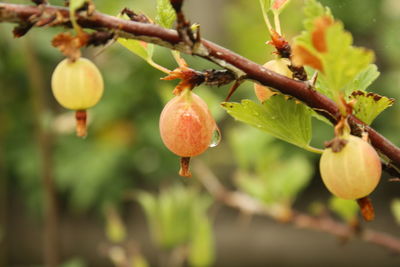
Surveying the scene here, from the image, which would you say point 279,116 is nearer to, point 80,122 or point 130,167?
point 80,122

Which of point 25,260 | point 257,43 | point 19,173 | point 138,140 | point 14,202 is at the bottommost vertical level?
point 25,260

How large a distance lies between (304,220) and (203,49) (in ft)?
1.20

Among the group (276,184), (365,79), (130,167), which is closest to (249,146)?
(276,184)

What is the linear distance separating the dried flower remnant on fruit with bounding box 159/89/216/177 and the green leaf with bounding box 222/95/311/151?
0.02m

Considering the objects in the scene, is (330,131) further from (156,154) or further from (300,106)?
(300,106)

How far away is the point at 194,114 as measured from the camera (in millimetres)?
208

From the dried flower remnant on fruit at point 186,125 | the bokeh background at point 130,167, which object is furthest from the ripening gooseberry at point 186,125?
the bokeh background at point 130,167

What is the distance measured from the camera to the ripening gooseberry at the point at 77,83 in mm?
195

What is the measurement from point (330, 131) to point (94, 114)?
61 centimetres

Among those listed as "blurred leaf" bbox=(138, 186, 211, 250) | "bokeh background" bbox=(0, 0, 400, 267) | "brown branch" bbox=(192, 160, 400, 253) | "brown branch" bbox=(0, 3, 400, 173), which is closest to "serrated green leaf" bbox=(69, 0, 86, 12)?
"brown branch" bbox=(0, 3, 400, 173)

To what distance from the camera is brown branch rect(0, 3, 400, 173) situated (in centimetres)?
18

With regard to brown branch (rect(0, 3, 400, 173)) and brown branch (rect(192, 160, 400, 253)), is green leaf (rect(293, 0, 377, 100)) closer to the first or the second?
brown branch (rect(0, 3, 400, 173))

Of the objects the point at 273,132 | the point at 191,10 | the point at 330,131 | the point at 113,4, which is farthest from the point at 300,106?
the point at 191,10

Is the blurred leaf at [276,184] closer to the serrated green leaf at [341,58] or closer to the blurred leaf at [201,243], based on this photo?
the blurred leaf at [201,243]
